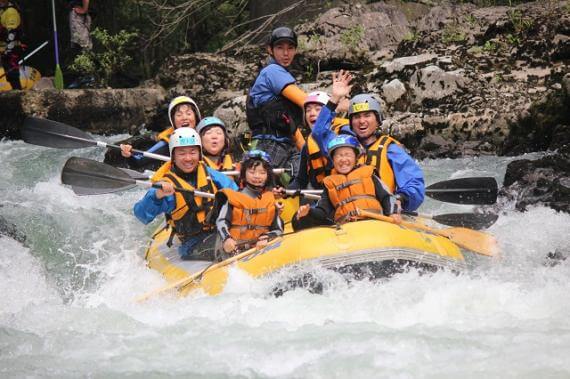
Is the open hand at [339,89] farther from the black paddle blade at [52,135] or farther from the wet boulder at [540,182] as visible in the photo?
the black paddle blade at [52,135]

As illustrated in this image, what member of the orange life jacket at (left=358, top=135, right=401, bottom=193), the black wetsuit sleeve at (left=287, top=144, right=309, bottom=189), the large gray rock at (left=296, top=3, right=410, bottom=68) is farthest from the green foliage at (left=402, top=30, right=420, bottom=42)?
the orange life jacket at (left=358, top=135, right=401, bottom=193)

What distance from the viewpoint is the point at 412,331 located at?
14.4 ft

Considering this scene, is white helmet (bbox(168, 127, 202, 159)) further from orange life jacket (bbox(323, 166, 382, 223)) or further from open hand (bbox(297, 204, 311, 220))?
orange life jacket (bbox(323, 166, 382, 223))

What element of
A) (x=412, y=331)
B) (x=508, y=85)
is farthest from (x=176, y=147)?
(x=508, y=85)

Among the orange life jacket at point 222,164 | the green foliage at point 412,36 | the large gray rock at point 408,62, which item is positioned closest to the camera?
the orange life jacket at point 222,164

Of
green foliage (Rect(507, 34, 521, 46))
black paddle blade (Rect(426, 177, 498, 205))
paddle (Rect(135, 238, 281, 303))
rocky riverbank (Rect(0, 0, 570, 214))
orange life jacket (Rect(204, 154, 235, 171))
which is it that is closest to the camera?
paddle (Rect(135, 238, 281, 303))

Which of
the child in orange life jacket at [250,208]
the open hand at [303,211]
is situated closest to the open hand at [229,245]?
the child in orange life jacket at [250,208]

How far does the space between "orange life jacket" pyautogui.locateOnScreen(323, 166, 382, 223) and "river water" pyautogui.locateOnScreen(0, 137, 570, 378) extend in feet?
2.28

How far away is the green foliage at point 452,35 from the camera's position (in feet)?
34.7

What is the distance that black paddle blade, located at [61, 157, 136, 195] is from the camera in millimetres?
6191

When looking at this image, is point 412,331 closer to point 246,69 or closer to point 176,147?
point 176,147

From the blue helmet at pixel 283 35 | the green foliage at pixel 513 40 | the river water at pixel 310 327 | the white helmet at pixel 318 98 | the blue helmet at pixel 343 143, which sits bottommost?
the river water at pixel 310 327

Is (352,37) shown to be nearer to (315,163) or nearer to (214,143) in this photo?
(214,143)

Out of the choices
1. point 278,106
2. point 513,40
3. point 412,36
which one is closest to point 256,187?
point 278,106
